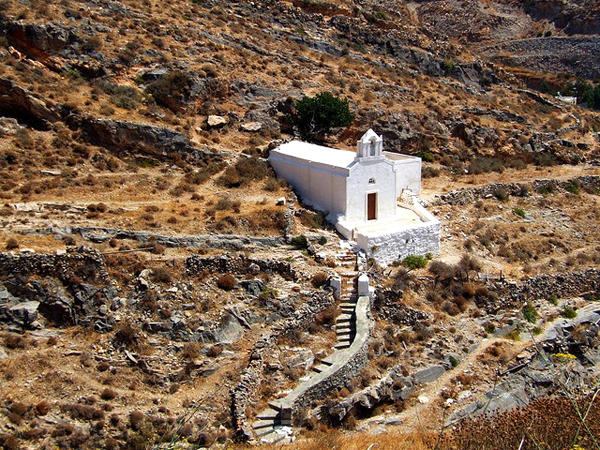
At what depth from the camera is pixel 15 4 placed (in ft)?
95.0

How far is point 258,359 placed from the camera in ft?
52.9

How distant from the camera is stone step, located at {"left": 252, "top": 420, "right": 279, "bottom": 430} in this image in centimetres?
1448

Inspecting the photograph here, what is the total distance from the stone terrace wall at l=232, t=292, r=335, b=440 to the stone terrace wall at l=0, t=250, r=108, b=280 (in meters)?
4.88

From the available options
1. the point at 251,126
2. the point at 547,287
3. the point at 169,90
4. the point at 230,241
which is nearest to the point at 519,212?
the point at 547,287

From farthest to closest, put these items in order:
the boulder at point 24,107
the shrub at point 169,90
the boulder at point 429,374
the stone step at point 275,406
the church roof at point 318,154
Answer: the shrub at point 169,90
the boulder at point 24,107
the church roof at point 318,154
the boulder at point 429,374
the stone step at point 275,406

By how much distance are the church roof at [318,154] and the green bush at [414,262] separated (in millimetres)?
4088

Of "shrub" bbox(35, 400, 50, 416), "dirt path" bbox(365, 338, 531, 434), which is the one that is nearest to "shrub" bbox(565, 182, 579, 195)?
"dirt path" bbox(365, 338, 531, 434)

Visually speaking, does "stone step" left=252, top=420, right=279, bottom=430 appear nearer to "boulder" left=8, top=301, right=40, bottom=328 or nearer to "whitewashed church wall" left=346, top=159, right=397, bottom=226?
"boulder" left=8, top=301, right=40, bottom=328

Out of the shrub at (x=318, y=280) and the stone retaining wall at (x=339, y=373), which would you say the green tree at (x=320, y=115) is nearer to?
the shrub at (x=318, y=280)

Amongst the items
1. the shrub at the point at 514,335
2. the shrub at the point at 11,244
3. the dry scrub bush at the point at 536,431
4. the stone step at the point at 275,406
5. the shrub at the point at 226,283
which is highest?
the shrub at the point at 11,244

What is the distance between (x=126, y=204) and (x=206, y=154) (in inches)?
211

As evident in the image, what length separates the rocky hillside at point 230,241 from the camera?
1520cm

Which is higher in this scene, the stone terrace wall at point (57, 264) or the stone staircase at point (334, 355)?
the stone terrace wall at point (57, 264)

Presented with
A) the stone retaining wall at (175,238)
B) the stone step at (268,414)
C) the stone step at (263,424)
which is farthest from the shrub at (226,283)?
the stone step at (263,424)
